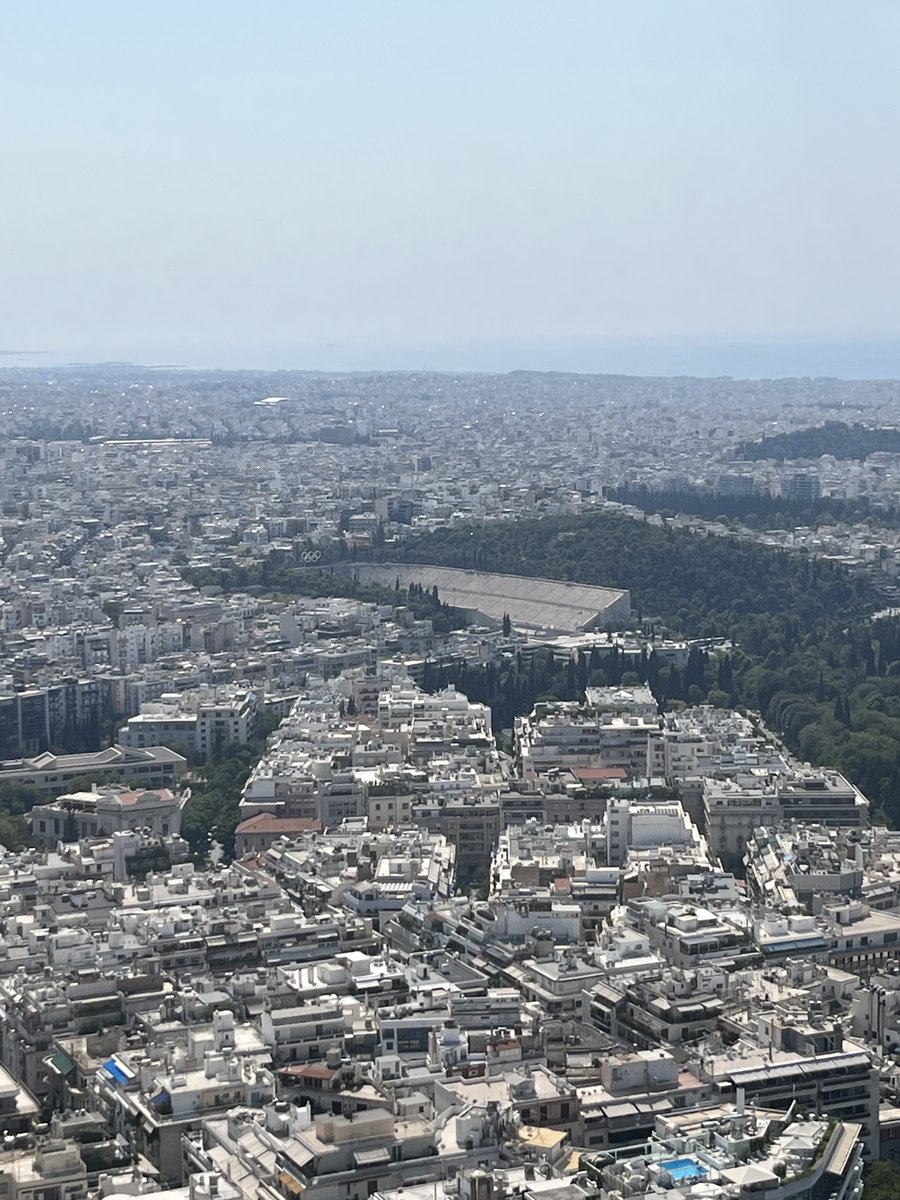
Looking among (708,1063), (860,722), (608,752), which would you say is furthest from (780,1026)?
(860,722)

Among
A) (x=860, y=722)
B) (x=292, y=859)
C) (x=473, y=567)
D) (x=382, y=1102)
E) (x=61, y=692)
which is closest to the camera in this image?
(x=382, y=1102)

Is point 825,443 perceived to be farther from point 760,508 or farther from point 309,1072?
point 309,1072

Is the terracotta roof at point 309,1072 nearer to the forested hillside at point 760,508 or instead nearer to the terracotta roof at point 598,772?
the terracotta roof at point 598,772

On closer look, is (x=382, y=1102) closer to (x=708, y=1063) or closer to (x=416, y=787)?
(x=708, y=1063)

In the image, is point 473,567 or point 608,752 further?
point 473,567

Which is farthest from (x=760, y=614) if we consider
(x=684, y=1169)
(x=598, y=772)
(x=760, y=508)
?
(x=684, y=1169)

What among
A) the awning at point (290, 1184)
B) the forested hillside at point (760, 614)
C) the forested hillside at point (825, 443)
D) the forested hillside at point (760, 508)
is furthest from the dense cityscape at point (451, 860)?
the forested hillside at point (825, 443)
